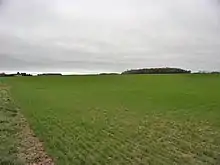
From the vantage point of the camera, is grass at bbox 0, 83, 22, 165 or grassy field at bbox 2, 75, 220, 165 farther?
grass at bbox 0, 83, 22, 165

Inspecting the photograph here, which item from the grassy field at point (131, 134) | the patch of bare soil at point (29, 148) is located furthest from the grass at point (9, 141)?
the grassy field at point (131, 134)

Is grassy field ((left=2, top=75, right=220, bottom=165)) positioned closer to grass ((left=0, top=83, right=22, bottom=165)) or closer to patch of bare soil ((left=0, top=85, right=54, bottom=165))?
patch of bare soil ((left=0, top=85, right=54, bottom=165))

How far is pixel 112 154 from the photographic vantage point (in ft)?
47.5

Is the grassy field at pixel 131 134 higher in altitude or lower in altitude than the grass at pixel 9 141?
higher

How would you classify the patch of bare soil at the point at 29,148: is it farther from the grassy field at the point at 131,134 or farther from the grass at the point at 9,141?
Answer: the grassy field at the point at 131,134

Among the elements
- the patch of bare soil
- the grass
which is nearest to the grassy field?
the patch of bare soil

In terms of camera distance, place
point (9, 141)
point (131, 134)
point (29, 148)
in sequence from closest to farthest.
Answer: point (29, 148)
point (9, 141)
point (131, 134)

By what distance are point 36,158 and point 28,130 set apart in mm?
6938

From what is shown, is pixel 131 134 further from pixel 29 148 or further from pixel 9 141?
pixel 9 141

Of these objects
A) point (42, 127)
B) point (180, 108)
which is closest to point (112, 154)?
point (42, 127)

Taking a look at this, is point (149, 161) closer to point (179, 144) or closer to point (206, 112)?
point (179, 144)

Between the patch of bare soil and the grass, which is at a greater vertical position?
the grass

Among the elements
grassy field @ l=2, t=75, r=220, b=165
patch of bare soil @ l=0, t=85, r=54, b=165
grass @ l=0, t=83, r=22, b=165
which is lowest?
patch of bare soil @ l=0, t=85, r=54, b=165

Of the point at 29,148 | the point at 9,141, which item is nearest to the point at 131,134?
the point at 29,148
